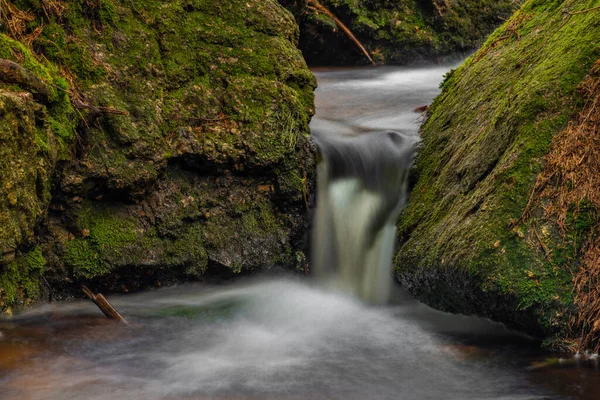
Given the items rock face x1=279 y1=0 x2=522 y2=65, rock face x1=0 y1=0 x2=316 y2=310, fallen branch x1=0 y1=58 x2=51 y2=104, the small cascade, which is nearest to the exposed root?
rock face x1=0 y1=0 x2=316 y2=310

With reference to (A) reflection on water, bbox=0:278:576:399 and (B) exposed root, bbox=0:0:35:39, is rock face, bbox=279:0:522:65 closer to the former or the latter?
(B) exposed root, bbox=0:0:35:39

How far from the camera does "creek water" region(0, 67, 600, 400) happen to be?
3.80 m

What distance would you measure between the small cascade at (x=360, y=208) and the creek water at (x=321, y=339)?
1 centimetres

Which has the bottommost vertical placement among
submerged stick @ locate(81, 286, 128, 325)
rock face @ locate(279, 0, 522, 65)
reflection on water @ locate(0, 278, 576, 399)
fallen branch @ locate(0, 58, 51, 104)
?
reflection on water @ locate(0, 278, 576, 399)

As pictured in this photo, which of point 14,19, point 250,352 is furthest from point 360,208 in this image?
point 14,19

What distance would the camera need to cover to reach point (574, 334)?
3996 millimetres

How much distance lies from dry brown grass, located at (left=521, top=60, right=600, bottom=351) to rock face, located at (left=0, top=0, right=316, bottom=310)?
7.75 ft

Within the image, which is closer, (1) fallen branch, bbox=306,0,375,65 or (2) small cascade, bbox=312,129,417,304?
(2) small cascade, bbox=312,129,417,304

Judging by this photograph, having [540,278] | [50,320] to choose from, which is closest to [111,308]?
[50,320]

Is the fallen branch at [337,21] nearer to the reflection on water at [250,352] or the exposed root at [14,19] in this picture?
the exposed root at [14,19]

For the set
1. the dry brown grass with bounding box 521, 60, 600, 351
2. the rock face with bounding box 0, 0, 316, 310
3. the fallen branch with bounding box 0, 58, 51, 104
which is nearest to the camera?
the dry brown grass with bounding box 521, 60, 600, 351

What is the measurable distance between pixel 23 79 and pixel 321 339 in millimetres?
2832

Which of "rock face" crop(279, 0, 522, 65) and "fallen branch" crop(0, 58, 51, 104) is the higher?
"rock face" crop(279, 0, 522, 65)

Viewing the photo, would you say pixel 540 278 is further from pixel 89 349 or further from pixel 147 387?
pixel 89 349
